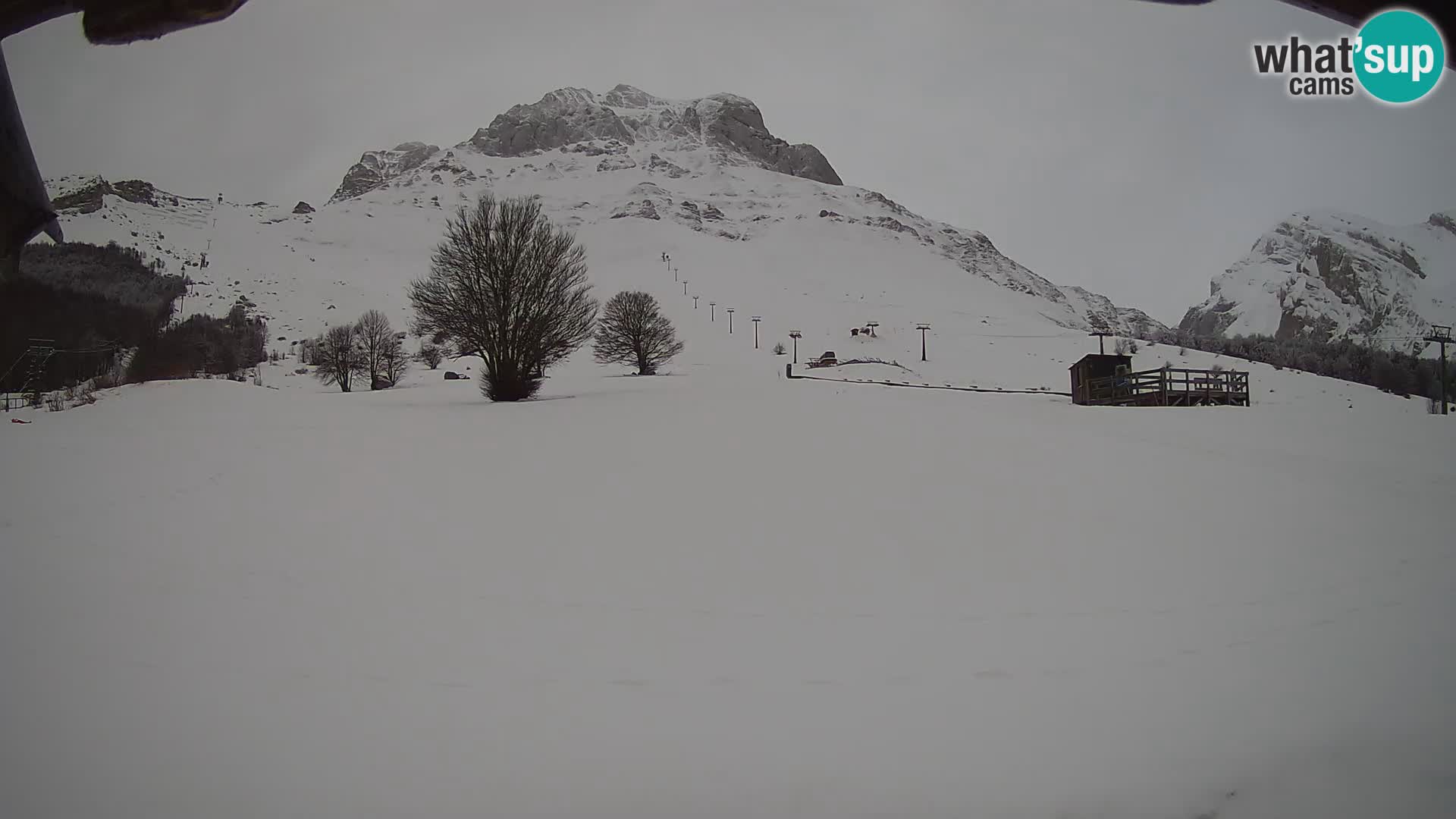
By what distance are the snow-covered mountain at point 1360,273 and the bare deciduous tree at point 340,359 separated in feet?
136

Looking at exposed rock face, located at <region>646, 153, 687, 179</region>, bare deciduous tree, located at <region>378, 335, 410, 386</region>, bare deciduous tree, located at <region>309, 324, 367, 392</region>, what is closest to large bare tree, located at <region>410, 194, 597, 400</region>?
bare deciduous tree, located at <region>309, 324, 367, 392</region>

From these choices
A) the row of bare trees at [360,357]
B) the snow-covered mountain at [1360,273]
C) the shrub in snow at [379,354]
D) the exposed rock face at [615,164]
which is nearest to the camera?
the snow-covered mountain at [1360,273]

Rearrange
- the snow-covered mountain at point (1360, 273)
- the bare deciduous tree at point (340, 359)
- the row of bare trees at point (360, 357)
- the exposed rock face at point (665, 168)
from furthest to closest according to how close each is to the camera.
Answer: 1. the exposed rock face at point (665, 168)
2. the row of bare trees at point (360, 357)
3. the bare deciduous tree at point (340, 359)
4. the snow-covered mountain at point (1360, 273)

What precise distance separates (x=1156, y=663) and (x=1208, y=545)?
3.53 m

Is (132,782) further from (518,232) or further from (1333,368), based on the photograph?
(1333,368)

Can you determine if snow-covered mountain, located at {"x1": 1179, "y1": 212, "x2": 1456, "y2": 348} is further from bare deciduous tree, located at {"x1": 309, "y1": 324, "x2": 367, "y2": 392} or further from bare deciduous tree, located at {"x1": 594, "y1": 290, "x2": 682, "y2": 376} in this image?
bare deciduous tree, located at {"x1": 309, "y1": 324, "x2": 367, "y2": 392}

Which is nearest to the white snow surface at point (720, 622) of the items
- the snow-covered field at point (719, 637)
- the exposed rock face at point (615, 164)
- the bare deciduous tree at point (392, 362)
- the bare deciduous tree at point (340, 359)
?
the snow-covered field at point (719, 637)

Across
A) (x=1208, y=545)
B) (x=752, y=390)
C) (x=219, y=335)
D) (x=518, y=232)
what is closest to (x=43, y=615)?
(x=1208, y=545)

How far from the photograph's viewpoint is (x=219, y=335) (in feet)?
99.8

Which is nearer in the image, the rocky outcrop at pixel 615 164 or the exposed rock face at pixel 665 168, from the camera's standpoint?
the exposed rock face at pixel 665 168

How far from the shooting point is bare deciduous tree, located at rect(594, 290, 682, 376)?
3978 centimetres

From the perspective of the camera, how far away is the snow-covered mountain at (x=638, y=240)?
6631 centimetres

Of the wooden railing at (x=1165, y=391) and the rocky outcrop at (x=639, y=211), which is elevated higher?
the rocky outcrop at (x=639, y=211)

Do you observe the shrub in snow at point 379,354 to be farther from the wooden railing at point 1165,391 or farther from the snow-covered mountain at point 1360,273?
the snow-covered mountain at point 1360,273
